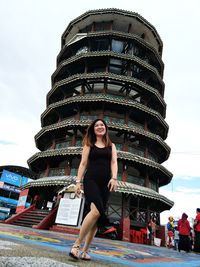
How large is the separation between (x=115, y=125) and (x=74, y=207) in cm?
848

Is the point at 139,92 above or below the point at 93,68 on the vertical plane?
below

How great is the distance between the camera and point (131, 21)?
25562 millimetres

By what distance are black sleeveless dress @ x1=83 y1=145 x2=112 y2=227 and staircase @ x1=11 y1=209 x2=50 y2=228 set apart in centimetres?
1408

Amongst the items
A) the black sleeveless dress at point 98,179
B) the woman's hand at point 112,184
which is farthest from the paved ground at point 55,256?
the woman's hand at point 112,184

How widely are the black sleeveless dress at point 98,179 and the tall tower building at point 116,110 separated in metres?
13.5

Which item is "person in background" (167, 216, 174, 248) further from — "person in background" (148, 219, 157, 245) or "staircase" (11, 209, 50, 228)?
"staircase" (11, 209, 50, 228)

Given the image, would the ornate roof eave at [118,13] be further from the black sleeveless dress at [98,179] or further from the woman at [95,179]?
the black sleeveless dress at [98,179]

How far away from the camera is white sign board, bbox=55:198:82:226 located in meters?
12.6

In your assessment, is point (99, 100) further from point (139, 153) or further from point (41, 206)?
point (41, 206)

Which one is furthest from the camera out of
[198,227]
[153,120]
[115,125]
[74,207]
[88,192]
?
[153,120]

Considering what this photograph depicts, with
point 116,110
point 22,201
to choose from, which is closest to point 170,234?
point 116,110

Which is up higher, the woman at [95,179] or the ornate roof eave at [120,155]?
the ornate roof eave at [120,155]

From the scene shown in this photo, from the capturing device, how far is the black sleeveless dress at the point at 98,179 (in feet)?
10.8

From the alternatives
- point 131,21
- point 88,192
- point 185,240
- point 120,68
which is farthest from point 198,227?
point 131,21
